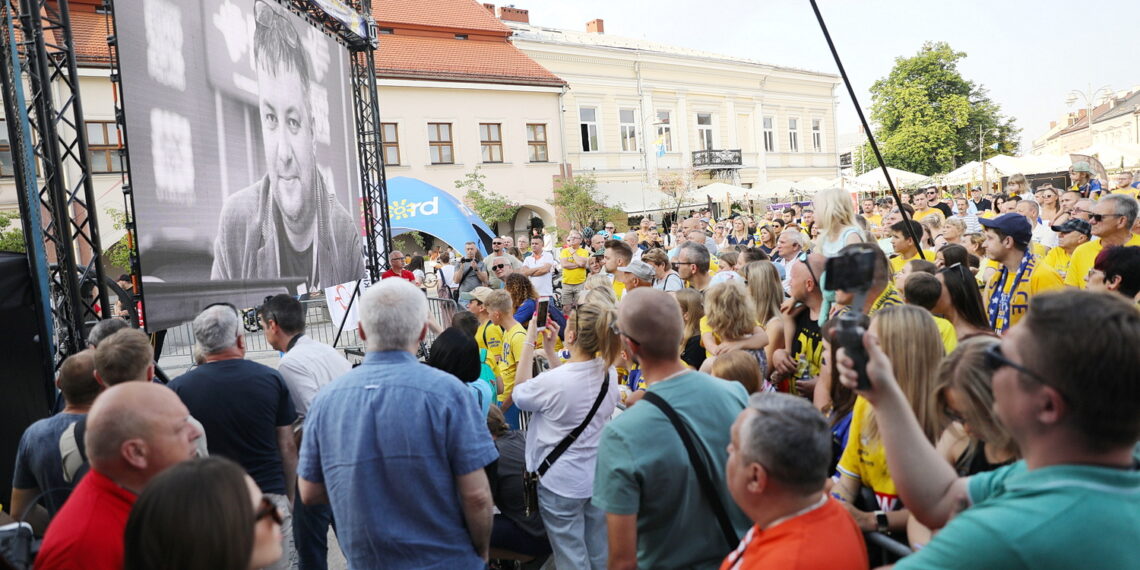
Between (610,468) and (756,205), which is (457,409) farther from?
(756,205)

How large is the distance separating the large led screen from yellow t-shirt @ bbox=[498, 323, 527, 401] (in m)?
2.94

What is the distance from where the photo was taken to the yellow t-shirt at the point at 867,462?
2482mm

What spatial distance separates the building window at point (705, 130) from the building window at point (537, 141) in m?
10.7

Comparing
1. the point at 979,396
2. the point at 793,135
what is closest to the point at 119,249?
the point at 979,396

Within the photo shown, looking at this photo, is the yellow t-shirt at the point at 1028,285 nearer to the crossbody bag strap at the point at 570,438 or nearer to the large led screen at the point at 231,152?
the crossbody bag strap at the point at 570,438

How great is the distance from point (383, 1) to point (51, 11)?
27.7 meters

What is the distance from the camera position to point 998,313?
5.10m

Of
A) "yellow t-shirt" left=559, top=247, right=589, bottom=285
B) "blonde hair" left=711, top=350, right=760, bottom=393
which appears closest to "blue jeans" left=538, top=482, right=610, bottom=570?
"blonde hair" left=711, top=350, right=760, bottom=393

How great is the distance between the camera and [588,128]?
111 feet

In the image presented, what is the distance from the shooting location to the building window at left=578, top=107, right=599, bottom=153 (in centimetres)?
3375

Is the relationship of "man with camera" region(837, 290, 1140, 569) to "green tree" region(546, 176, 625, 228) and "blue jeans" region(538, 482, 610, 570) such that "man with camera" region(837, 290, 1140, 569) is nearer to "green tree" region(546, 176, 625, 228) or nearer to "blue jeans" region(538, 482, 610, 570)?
"blue jeans" region(538, 482, 610, 570)

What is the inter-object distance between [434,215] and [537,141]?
50.4ft

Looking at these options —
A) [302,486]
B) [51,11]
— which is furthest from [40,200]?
[302,486]

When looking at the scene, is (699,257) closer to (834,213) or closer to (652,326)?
(834,213)
